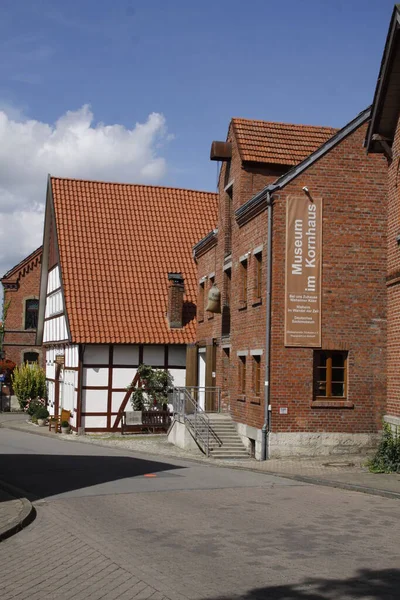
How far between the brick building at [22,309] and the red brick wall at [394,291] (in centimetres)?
3684

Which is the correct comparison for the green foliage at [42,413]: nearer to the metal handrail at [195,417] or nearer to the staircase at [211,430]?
the metal handrail at [195,417]

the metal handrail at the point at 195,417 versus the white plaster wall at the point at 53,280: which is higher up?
the white plaster wall at the point at 53,280

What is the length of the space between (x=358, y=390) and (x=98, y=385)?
509 inches

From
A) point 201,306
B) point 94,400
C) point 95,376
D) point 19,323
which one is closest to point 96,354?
point 95,376

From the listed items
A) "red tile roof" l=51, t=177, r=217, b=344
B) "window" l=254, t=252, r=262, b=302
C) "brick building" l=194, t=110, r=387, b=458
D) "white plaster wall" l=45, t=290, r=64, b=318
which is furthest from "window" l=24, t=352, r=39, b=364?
"brick building" l=194, t=110, r=387, b=458

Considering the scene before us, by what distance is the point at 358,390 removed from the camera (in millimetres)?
22547

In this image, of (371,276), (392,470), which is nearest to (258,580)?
(392,470)

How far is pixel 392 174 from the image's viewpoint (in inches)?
737

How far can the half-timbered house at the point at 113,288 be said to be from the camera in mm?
32625

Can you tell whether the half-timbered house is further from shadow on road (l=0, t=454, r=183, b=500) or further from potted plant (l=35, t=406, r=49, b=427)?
shadow on road (l=0, t=454, r=183, b=500)

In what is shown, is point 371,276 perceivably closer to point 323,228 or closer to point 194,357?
point 323,228

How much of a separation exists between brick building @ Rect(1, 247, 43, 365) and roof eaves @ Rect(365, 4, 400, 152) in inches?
1455

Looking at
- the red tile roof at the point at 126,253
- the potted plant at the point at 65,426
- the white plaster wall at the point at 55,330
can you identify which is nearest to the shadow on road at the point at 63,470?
the potted plant at the point at 65,426

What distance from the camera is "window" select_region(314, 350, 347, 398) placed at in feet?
74.1
